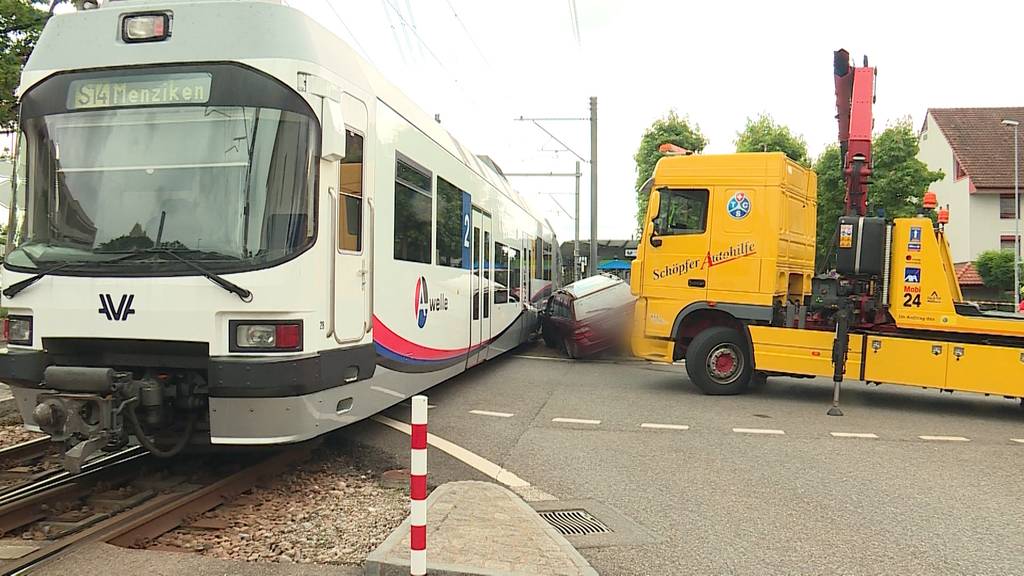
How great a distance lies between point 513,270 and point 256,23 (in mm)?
9049

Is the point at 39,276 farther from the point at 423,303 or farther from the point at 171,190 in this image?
the point at 423,303

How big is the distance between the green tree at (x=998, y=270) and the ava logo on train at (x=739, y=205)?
1102 inches

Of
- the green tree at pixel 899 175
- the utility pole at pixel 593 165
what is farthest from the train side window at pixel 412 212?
the green tree at pixel 899 175

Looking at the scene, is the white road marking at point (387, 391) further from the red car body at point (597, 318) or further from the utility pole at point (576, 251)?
the utility pole at point (576, 251)

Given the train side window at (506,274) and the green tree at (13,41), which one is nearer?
the train side window at (506,274)

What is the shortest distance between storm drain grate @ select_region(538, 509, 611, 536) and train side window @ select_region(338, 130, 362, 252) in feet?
8.04

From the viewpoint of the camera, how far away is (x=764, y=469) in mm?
6789

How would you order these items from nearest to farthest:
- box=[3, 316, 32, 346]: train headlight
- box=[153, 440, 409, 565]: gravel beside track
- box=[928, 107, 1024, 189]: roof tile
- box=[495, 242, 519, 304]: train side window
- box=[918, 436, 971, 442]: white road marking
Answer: box=[153, 440, 409, 565]: gravel beside track < box=[3, 316, 32, 346]: train headlight < box=[918, 436, 971, 442]: white road marking < box=[495, 242, 519, 304]: train side window < box=[928, 107, 1024, 189]: roof tile

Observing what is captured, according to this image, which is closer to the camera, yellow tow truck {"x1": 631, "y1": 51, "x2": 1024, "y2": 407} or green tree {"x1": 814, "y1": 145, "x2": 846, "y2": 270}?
yellow tow truck {"x1": 631, "y1": 51, "x2": 1024, "y2": 407}

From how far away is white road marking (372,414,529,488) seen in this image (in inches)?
248

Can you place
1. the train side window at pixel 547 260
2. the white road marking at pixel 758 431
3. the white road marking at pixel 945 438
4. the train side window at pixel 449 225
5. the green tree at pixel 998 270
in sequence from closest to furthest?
1. the white road marking at pixel 945 438
2. the white road marking at pixel 758 431
3. the train side window at pixel 449 225
4. the train side window at pixel 547 260
5. the green tree at pixel 998 270

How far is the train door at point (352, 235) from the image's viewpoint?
566 cm

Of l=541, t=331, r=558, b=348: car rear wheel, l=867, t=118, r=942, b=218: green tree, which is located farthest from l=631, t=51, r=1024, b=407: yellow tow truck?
l=867, t=118, r=942, b=218: green tree

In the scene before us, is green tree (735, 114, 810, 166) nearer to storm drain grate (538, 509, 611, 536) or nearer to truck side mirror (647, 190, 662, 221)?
truck side mirror (647, 190, 662, 221)
